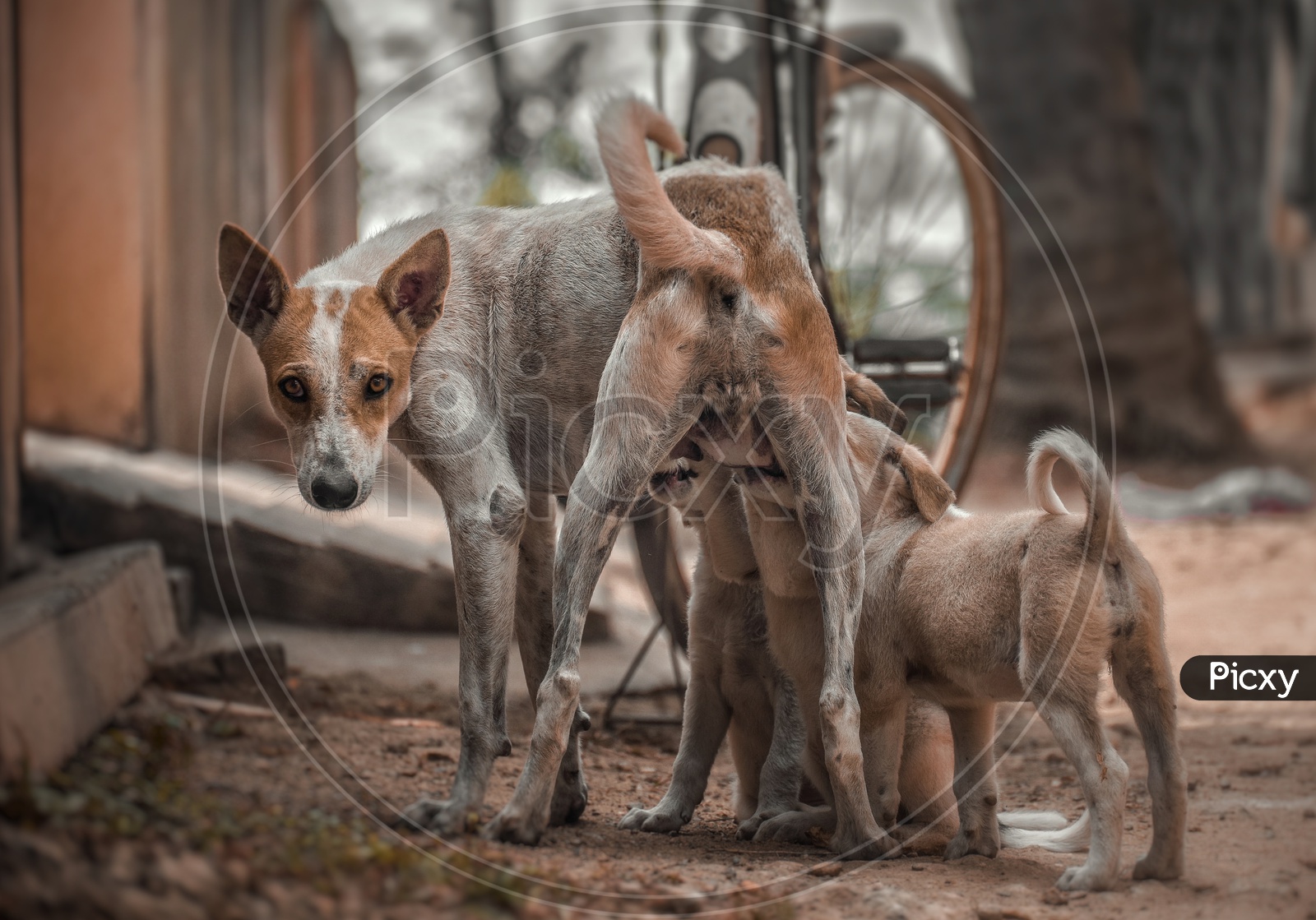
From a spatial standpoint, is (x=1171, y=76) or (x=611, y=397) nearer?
(x=611, y=397)

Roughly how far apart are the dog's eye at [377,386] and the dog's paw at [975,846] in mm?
1907

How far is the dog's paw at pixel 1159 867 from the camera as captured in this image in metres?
2.91

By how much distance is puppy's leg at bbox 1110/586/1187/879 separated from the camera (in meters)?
2.88

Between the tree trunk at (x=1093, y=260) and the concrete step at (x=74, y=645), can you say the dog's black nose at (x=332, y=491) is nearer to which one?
the concrete step at (x=74, y=645)

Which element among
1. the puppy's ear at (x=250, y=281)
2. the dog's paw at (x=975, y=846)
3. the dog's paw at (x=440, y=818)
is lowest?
the dog's paw at (x=975, y=846)

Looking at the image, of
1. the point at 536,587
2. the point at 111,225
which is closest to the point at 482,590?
the point at 536,587

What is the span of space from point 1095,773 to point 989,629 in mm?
409

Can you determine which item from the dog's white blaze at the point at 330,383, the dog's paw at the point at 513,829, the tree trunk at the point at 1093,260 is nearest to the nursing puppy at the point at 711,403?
the dog's paw at the point at 513,829

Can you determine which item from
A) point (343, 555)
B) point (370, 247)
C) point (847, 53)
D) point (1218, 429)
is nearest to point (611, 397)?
point (370, 247)

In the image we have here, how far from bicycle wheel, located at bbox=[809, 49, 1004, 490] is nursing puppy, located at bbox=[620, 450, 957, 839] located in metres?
1.35

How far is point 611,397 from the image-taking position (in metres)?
2.92

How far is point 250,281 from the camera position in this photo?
3.00m

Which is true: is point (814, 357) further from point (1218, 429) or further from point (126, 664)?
point (1218, 429)

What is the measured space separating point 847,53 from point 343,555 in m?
3.22
